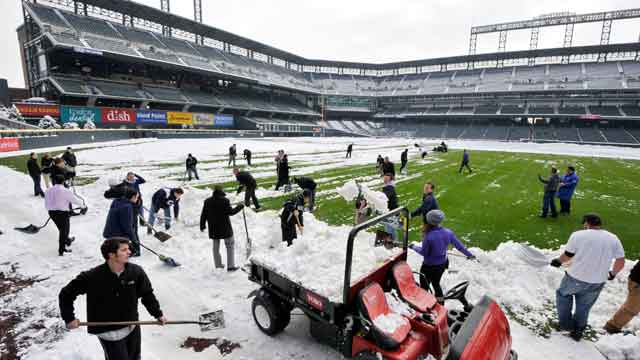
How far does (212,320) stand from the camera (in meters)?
4.60

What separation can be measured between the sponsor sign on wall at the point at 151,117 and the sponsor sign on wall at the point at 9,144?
21.5m

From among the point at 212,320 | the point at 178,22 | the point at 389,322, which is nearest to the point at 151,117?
the point at 178,22

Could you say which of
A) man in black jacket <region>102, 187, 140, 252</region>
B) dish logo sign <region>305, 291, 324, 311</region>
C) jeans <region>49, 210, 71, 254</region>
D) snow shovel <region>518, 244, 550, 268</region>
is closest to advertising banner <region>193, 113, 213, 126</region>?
jeans <region>49, 210, 71, 254</region>

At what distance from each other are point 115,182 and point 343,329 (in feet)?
24.3

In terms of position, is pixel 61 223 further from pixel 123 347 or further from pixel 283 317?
pixel 283 317

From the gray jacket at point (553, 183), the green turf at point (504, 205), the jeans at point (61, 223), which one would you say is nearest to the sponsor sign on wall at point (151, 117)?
the green turf at point (504, 205)

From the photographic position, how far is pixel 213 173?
59.4 feet

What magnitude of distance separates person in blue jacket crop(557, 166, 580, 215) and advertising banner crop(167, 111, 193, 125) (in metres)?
52.3

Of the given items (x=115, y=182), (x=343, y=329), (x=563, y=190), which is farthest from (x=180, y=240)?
(x=563, y=190)

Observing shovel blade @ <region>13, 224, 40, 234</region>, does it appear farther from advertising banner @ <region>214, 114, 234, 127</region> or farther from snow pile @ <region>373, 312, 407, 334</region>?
advertising banner @ <region>214, 114, 234, 127</region>

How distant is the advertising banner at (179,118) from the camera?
161 feet

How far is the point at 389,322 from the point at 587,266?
3.15 m

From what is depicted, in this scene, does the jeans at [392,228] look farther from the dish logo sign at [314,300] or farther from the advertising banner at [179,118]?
the advertising banner at [179,118]

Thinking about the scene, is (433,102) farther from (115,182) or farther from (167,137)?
(115,182)
